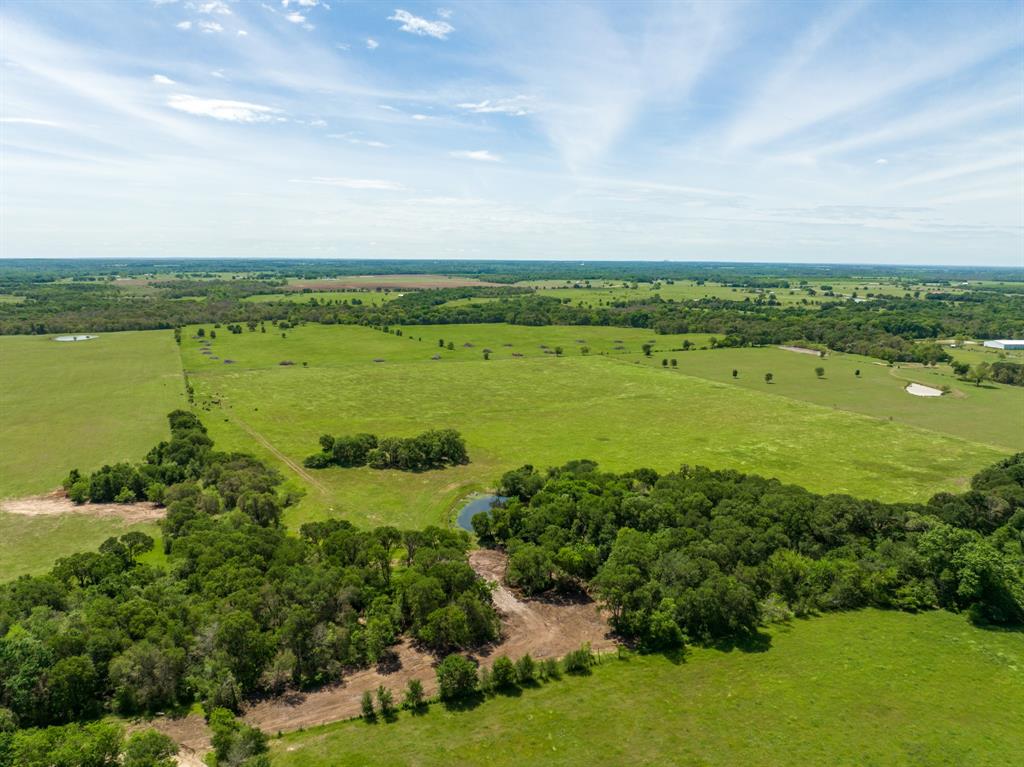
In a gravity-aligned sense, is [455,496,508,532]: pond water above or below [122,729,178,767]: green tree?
below

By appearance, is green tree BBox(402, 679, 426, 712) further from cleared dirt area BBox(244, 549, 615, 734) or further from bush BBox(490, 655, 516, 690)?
bush BBox(490, 655, 516, 690)

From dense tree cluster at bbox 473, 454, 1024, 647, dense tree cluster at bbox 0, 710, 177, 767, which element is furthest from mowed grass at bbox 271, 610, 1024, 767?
dense tree cluster at bbox 0, 710, 177, 767

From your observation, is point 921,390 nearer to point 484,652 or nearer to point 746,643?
point 746,643

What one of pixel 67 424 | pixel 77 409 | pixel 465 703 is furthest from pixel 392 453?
pixel 77 409

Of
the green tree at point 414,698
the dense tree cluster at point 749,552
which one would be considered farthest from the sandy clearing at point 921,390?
the green tree at point 414,698

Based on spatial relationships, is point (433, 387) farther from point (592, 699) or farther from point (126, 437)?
point (592, 699)

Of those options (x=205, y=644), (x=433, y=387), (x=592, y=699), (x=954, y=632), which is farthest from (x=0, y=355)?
(x=954, y=632)

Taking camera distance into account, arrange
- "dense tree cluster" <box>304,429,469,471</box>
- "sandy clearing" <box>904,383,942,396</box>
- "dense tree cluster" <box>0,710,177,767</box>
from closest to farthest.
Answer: "dense tree cluster" <box>0,710,177,767</box>, "dense tree cluster" <box>304,429,469,471</box>, "sandy clearing" <box>904,383,942,396</box>

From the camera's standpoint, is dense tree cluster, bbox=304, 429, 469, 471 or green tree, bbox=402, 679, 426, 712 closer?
green tree, bbox=402, 679, 426, 712
